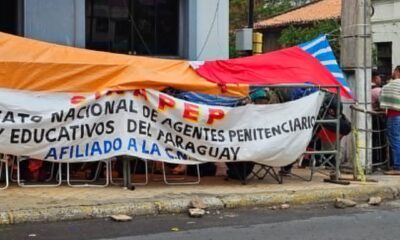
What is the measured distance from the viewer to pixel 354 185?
419 inches

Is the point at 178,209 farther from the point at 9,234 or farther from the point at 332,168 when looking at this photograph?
the point at 332,168

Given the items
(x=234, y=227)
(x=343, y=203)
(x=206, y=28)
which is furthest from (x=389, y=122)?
(x=234, y=227)

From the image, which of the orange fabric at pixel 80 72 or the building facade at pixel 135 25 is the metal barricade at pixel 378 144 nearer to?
the building facade at pixel 135 25

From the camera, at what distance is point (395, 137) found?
1212 centimetres

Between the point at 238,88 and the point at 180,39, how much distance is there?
155 inches

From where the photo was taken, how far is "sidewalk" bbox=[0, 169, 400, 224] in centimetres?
825

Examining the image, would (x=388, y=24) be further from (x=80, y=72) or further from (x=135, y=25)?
(x=80, y=72)

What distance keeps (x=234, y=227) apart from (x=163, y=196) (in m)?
1.48

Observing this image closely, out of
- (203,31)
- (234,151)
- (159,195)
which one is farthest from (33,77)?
(203,31)

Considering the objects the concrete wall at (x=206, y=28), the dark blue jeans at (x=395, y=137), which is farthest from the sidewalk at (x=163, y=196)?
the concrete wall at (x=206, y=28)

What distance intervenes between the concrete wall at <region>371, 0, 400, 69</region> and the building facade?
52.5ft

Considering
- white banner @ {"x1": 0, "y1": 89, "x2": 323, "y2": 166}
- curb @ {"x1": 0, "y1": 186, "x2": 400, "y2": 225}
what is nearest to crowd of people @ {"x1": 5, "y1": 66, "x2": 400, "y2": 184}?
white banner @ {"x1": 0, "y1": 89, "x2": 323, "y2": 166}

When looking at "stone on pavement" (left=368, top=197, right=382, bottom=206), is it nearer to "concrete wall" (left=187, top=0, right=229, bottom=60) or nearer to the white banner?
the white banner

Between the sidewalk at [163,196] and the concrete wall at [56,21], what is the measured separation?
11.4 feet
